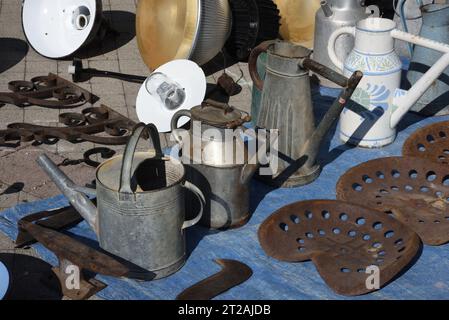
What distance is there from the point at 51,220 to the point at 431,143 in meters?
1.51

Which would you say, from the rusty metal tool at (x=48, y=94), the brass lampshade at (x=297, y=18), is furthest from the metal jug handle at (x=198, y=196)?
the brass lampshade at (x=297, y=18)

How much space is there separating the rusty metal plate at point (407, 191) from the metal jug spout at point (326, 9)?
120cm

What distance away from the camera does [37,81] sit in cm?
380

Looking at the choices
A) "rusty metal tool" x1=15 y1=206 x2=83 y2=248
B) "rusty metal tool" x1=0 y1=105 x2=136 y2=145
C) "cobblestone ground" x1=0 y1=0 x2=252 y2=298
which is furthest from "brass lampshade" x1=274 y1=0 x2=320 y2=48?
"rusty metal tool" x1=15 y1=206 x2=83 y2=248

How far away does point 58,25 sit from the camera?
4.14m

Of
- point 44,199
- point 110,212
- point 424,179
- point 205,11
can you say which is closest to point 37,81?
point 205,11

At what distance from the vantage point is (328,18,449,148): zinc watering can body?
9.62 ft

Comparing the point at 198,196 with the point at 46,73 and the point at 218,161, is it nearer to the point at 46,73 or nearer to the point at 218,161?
the point at 218,161

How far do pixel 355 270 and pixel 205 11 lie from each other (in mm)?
1834

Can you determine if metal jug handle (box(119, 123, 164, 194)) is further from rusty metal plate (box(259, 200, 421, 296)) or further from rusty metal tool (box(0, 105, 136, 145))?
rusty metal tool (box(0, 105, 136, 145))

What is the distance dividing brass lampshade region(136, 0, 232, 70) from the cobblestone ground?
0.17m

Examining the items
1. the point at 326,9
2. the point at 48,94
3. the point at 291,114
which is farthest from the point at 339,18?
the point at 48,94
